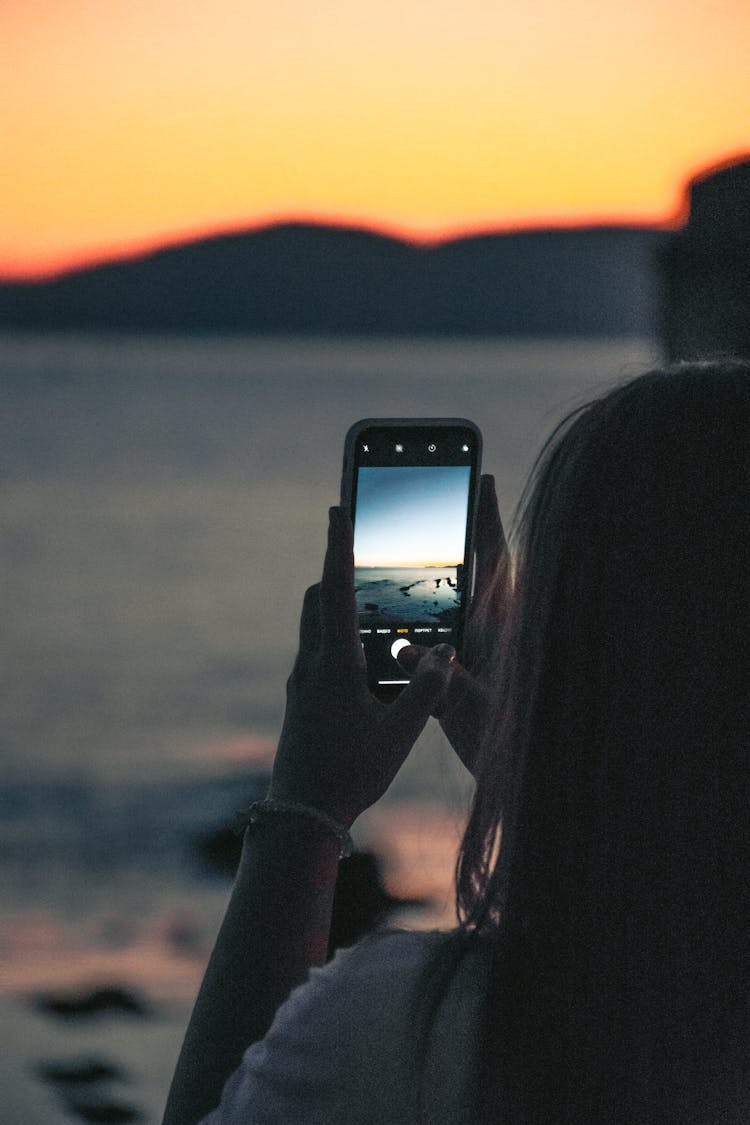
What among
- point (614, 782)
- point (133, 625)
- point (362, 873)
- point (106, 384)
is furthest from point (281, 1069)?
point (106, 384)

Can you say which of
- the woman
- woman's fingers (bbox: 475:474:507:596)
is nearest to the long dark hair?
the woman

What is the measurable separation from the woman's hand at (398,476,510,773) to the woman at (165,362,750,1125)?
6.6 inches

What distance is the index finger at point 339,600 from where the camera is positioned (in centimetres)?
66

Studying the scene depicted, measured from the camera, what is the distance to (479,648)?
3.00 ft

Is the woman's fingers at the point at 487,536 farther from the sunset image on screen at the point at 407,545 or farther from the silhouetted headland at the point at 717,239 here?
the silhouetted headland at the point at 717,239

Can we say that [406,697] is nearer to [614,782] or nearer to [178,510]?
[614,782]

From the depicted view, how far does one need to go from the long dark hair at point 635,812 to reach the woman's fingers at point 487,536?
1.36ft

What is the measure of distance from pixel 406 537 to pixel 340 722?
337 mm

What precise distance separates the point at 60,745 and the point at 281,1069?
3.04m

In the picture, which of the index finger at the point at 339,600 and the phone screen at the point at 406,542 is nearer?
the index finger at the point at 339,600

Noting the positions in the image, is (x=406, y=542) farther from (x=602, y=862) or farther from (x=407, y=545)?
(x=602, y=862)

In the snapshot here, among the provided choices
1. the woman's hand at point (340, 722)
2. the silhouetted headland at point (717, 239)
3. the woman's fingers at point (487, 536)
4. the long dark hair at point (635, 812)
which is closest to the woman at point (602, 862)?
the long dark hair at point (635, 812)

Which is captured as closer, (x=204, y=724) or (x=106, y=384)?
(x=204, y=724)

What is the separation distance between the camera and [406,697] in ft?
2.14
